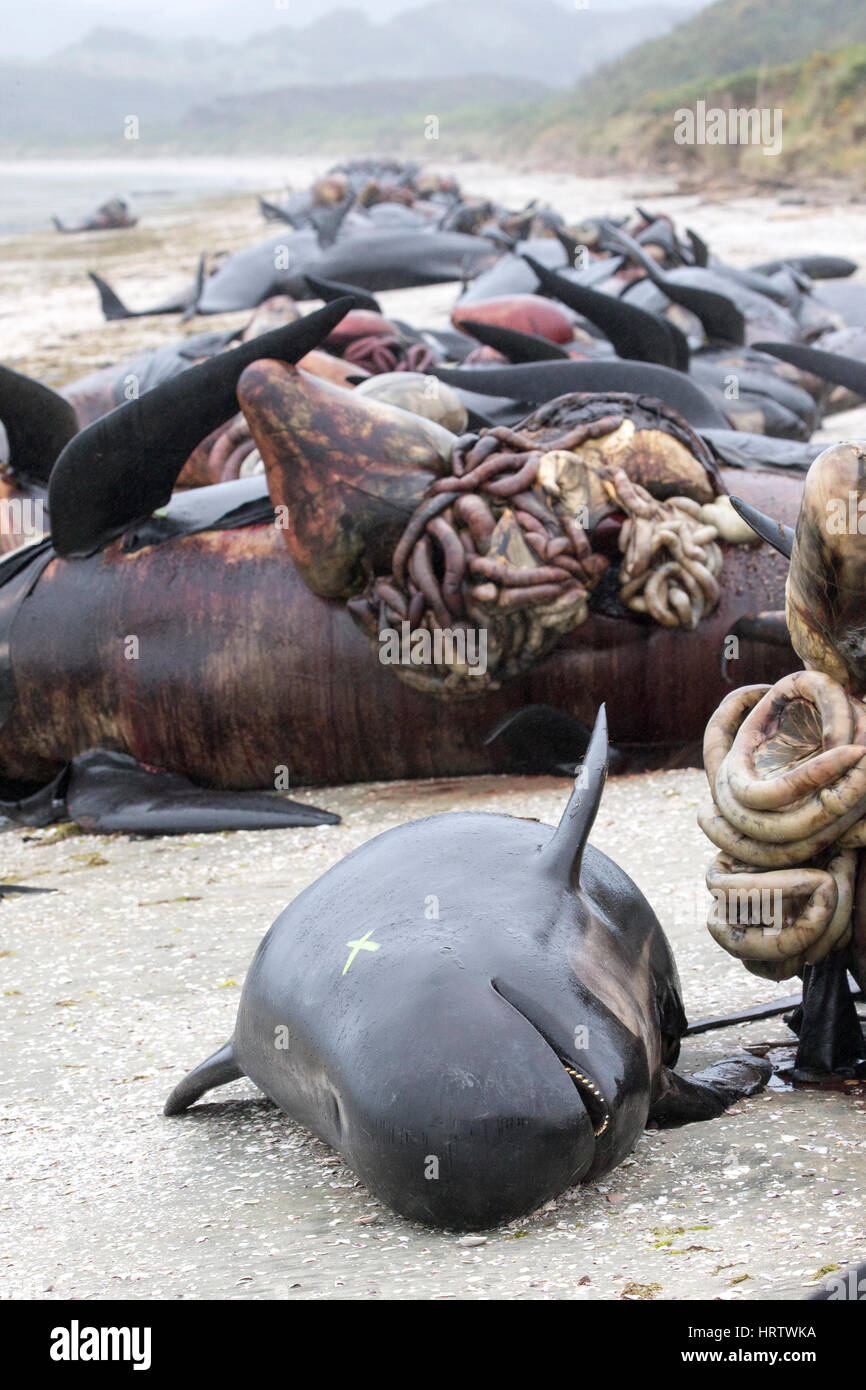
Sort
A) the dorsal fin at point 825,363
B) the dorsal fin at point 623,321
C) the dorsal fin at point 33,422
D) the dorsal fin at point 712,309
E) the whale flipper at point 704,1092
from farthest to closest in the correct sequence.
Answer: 1. the dorsal fin at point 712,309
2. the dorsal fin at point 623,321
3. the dorsal fin at point 825,363
4. the dorsal fin at point 33,422
5. the whale flipper at point 704,1092

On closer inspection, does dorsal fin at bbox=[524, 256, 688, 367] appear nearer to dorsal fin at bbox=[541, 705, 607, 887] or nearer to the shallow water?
dorsal fin at bbox=[541, 705, 607, 887]

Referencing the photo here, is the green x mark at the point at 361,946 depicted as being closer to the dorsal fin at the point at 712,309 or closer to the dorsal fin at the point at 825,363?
the dorsal fin at the point at 825,363

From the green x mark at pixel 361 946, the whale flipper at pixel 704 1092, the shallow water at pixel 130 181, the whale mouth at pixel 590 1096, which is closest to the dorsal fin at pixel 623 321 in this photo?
the whale flipper at pixel 704 1092

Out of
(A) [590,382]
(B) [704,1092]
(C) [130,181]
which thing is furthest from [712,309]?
(C) [130,181]

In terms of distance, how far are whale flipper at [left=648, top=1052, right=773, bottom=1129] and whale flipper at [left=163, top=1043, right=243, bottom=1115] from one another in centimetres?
70

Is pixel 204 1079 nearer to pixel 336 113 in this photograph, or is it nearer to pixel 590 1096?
pixel 590 1096

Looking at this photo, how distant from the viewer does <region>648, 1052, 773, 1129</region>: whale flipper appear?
2584 mm

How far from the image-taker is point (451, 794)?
4898 millimetres

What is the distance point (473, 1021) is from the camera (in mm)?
2281

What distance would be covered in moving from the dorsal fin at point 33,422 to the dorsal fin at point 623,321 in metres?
2.08

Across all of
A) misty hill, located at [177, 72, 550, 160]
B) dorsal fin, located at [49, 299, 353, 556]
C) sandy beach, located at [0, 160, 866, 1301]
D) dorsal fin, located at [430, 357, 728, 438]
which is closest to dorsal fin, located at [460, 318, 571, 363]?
Result: dorsal fin, located at [430, 357, 728, 438]

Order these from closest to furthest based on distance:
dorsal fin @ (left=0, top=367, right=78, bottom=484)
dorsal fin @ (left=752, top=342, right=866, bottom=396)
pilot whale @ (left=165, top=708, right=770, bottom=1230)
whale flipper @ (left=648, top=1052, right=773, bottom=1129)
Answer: pilot whale @ (left=165, top=708, right=770, bottom=1230) < whale flipper @ (left=648, top=1052, right=773, bottom=1129) < dorsal fin @ (left=0, top=367, right=78, bottom=484) < dorsal fin @ (left=752, top=342, right=866, bottom=396)

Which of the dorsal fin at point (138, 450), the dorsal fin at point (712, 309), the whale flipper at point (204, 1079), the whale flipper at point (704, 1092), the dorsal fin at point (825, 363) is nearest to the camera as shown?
the whale flipper at point (704, 1092)

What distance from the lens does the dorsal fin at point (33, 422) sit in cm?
563
